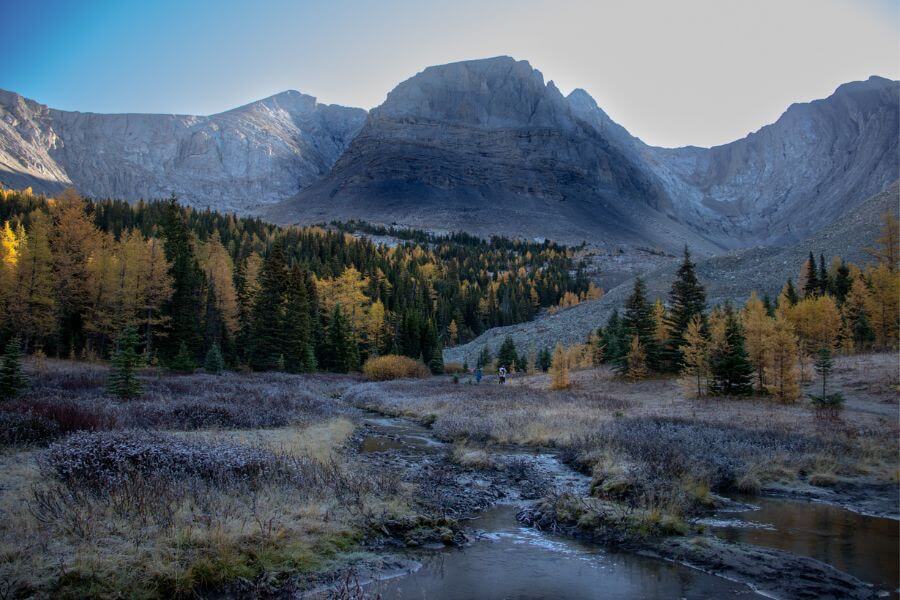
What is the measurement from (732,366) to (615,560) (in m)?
26.5

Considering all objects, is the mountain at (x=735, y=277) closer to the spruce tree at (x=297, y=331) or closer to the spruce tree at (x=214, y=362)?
the spruce tree at (x=297, y=331)

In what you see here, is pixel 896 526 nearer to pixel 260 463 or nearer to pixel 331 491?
pixel 331 491

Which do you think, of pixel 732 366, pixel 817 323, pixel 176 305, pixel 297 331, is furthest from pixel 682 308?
pixel 176 305

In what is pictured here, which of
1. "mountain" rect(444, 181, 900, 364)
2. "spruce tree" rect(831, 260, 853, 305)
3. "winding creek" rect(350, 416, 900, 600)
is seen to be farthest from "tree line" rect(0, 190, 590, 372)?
"spruce tree" rect(831, 260, 853, 305)

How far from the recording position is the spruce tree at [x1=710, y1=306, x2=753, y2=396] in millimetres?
32906

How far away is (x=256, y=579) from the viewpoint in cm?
880

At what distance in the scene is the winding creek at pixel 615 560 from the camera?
927cm

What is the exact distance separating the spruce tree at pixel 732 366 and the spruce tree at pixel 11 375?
A: 3590cm

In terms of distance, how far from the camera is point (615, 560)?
10.8 metres

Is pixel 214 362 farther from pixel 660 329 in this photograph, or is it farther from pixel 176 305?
pixel 660 329

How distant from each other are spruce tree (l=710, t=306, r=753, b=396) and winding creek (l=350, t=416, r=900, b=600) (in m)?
19.9

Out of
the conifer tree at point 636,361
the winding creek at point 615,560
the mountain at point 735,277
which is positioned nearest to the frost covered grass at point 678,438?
the winding creek at point 615,560

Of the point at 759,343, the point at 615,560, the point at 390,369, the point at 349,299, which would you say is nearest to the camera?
the point at 615,560

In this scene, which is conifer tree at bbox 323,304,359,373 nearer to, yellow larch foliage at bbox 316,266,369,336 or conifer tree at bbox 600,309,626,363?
yellow larch foliage at bbox 316,266,369,336
